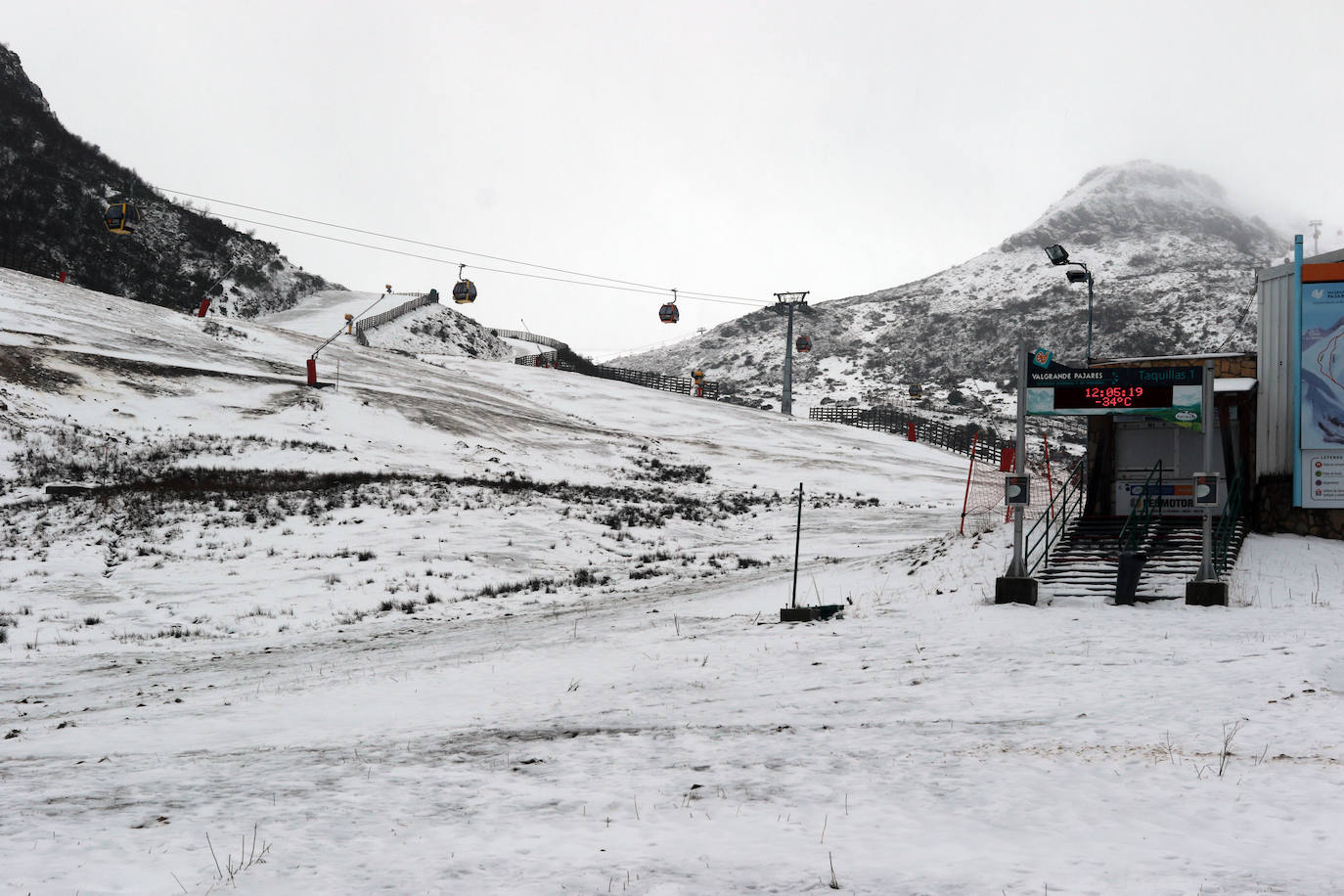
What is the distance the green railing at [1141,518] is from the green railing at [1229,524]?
1.21 m

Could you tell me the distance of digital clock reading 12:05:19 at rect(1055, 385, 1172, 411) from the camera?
1702 centimetres

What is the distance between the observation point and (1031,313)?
12788 cm

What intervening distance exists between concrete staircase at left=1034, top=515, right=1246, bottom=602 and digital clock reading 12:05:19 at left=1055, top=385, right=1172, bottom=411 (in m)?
2.87

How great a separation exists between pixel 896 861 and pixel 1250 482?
61.6ft

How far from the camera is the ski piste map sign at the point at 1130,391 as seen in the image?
16938 millimetres

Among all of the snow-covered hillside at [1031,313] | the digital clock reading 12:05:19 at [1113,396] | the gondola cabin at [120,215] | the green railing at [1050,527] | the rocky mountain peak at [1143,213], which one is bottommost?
the green railing at [1050,527]

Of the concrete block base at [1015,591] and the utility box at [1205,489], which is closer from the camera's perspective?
the utility box at [1205,489]

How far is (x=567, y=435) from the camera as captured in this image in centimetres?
4978

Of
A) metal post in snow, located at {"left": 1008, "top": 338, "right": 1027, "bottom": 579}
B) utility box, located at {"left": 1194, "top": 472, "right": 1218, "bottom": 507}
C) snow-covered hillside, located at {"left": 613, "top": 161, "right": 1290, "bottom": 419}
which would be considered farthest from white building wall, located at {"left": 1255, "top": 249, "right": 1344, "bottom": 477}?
snow-covered hillside, located at {"left": 613, "top": 161, "right": 1290, "bottom": 419}

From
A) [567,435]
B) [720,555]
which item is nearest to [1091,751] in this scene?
[720,555]

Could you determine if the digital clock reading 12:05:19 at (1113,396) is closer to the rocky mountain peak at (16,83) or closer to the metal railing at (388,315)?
the metal railing at (388,315)

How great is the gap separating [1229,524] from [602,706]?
13.5m

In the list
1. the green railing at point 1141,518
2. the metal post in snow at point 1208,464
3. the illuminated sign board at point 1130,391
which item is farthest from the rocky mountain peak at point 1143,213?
the metal post in snow at point 1208,464

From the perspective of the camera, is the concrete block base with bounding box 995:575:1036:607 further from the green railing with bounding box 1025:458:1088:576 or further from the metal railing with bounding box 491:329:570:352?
the metal railing with bounding box 491:329:570:352
